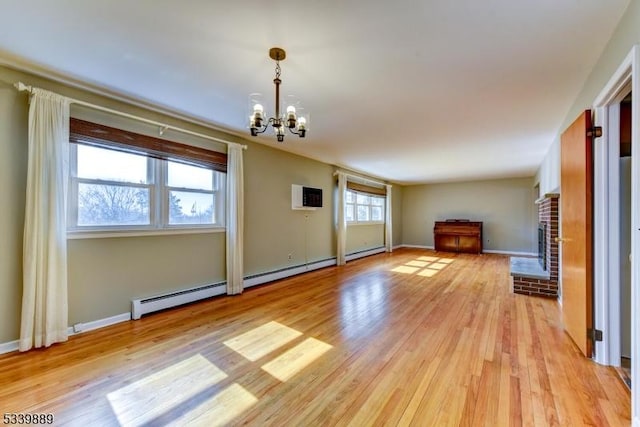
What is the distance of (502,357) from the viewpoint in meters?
2.31

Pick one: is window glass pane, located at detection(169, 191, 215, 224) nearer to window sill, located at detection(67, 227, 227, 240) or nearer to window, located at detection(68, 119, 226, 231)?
window, located at detection(68, 119, 226, 231)

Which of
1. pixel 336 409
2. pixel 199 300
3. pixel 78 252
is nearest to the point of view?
pixel 336 409

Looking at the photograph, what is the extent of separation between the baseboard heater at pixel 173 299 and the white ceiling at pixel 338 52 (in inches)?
89.5

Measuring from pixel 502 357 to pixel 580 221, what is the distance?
1303 millimetres

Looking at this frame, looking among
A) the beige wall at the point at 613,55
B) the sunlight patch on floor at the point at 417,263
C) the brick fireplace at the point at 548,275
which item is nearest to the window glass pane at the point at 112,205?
the beige wall at the point at 613,55

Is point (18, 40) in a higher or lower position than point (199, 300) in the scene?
higher

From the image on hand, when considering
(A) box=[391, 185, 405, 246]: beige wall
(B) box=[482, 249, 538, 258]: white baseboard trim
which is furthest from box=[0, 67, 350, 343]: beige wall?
(B) box=[482, 249, 538, 258]: white baseboard trim

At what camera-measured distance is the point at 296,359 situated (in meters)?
2.30

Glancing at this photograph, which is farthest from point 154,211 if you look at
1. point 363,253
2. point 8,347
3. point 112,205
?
point 363,253

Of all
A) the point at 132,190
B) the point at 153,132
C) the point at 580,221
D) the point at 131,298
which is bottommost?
the point at 131,298

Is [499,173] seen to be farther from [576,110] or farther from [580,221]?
[580,221]

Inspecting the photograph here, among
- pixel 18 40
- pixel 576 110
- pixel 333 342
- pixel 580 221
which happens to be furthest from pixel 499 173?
pixel 18 40

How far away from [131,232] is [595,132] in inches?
176

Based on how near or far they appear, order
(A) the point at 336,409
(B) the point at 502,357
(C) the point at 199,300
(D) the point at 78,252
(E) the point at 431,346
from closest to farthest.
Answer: (A) the point at 336,409 < (B) the point at 502,357 < (E) the point at 431,346 < (D) the point at 78,252 < (C) the point at 199,300
